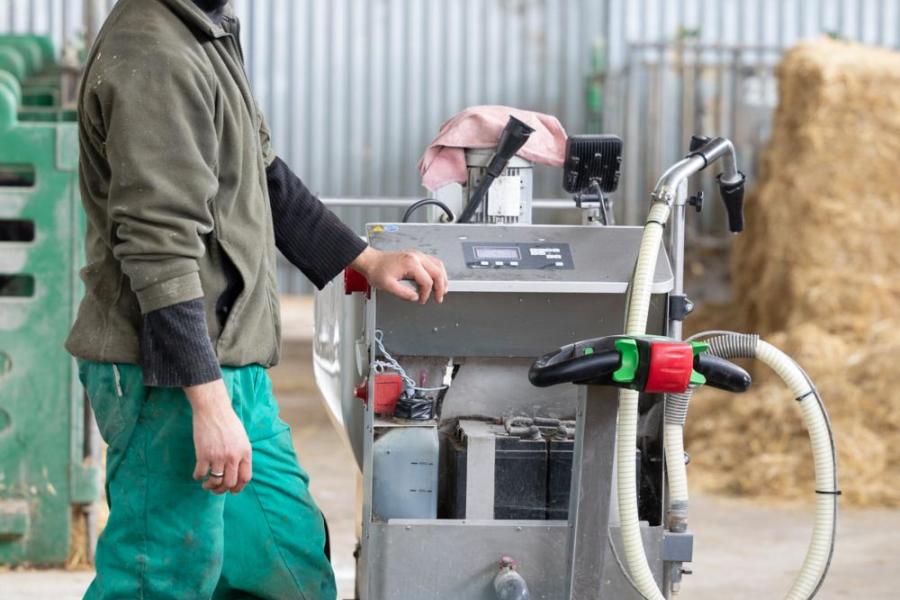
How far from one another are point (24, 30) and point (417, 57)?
3.14 metres

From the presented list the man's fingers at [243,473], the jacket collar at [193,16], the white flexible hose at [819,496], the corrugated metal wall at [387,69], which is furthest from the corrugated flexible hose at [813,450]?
the corrugated metal wall at [387,69]

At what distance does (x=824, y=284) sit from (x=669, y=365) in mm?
4584

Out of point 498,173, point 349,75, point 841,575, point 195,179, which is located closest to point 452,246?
point 498,173

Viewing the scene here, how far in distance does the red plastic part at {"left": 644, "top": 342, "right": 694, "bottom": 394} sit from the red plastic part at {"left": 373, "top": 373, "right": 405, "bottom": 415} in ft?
2.00

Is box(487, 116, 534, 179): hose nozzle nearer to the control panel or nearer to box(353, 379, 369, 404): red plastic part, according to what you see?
the control panel

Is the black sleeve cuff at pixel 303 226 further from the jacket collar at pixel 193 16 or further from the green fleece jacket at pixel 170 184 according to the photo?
the jacket collar at pixel 193 16

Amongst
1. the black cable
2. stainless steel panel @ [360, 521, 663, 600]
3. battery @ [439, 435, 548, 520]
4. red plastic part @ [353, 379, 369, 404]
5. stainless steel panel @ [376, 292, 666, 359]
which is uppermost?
the black cable

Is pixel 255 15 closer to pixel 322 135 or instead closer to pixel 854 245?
pixel 322 135

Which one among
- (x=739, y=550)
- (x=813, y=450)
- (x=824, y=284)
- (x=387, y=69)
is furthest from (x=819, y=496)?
(x=387, y=69)

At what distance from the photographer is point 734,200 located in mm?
2676

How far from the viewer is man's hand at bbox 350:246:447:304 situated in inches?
93.5

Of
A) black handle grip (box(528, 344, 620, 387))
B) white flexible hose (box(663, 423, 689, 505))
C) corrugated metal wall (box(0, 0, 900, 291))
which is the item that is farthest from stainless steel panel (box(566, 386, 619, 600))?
corrugated metal wall (box(0, 0, 900, 291))

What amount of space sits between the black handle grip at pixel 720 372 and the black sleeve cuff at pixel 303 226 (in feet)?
2.38

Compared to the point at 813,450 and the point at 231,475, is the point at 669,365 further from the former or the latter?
the point at 231,475
